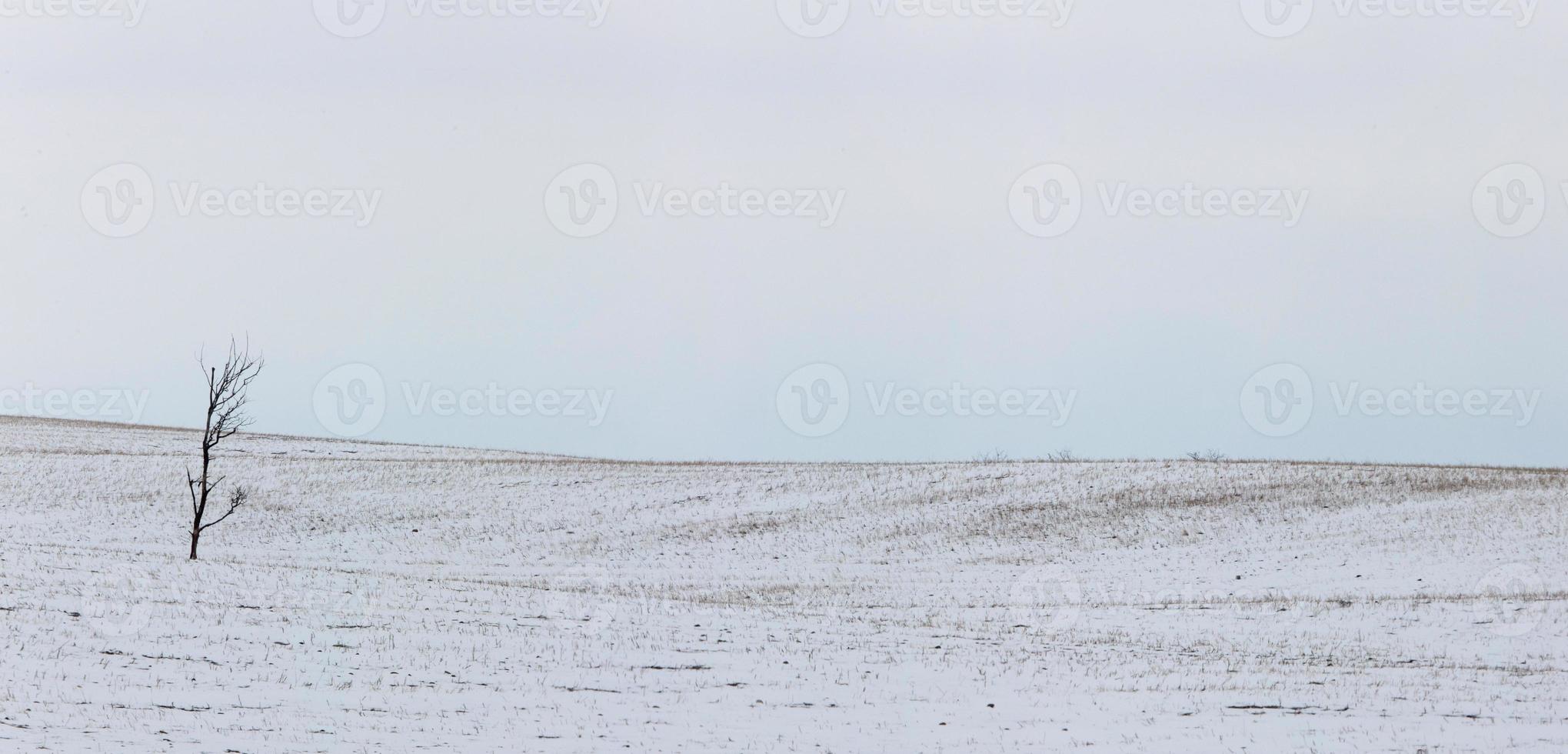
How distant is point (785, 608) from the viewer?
83.6ft

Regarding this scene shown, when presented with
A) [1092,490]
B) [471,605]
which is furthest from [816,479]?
[471,605]

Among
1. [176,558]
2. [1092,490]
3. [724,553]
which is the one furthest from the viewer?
[1092,490]

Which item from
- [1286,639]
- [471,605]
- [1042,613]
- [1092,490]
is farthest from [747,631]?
[1092,490]

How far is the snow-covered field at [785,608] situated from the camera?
1416cm

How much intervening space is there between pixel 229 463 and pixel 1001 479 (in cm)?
2911

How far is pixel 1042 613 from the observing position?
25.8 meters

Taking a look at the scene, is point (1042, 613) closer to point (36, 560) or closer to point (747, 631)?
point (747, 631)

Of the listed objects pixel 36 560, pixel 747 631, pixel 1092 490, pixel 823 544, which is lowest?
pixel 747 631

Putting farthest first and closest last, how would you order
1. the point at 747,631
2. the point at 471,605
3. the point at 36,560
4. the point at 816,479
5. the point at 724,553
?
the point at 816,479 < the point at 724,553 < the point at 36,560 < the point at 471,605 < the point at 747,631

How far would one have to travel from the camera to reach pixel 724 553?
36.1m

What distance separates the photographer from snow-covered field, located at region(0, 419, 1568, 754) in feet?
46.5

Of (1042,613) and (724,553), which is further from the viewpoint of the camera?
(724,553)

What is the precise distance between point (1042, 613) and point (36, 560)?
19.8 meters

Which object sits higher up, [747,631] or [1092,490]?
[1092,490]
